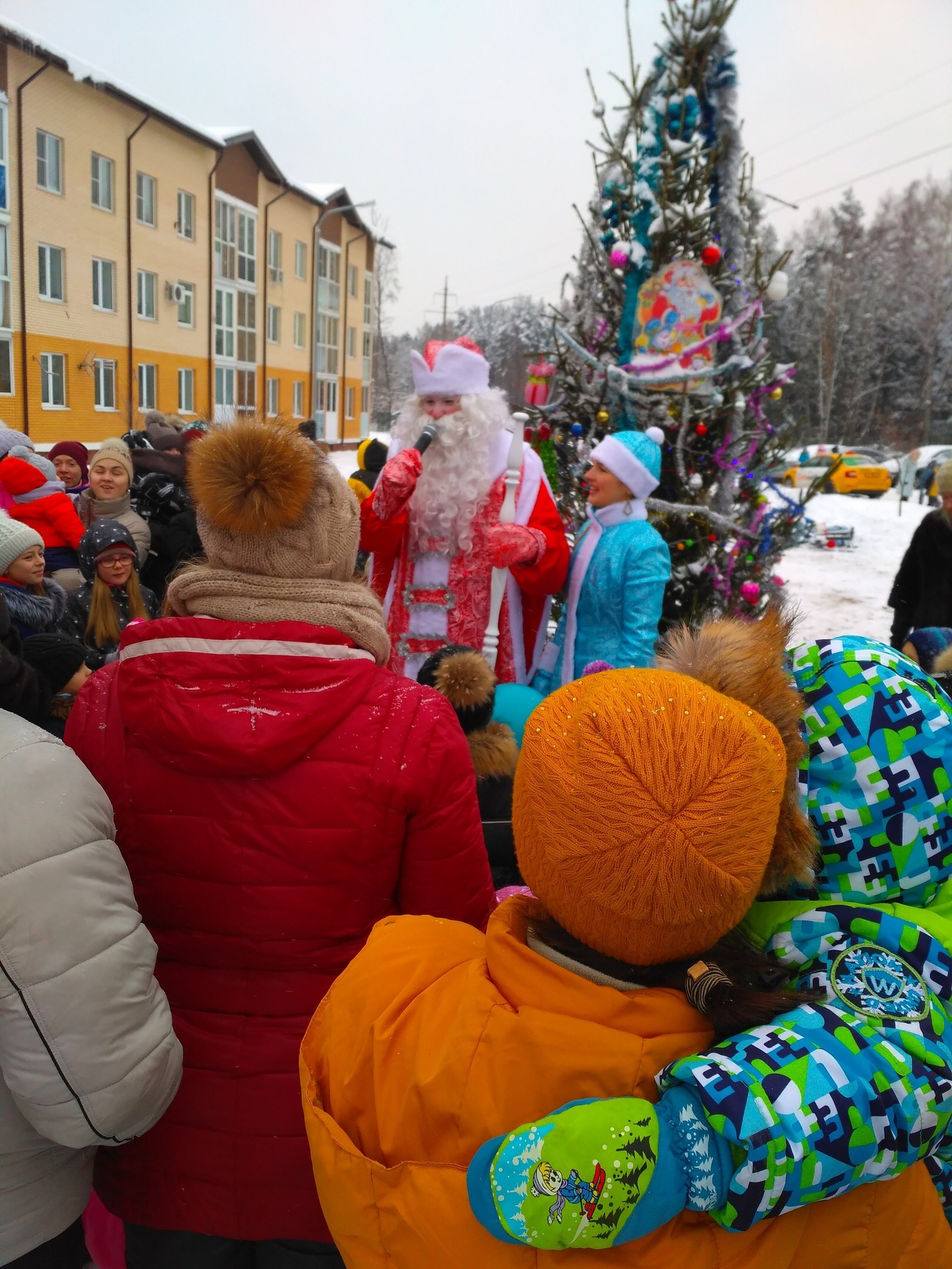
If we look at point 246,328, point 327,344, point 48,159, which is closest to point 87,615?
point 48,159

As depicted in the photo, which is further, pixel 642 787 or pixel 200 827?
pixel 200 827

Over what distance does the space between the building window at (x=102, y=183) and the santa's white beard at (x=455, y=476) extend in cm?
2198

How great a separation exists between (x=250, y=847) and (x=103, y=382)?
24.8 m

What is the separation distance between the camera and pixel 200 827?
1369mm

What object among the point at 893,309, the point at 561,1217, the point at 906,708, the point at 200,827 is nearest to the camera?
the point at 561,1217

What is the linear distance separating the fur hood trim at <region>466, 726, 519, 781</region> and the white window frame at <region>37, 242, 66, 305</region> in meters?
22.2

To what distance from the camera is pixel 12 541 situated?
3146 mm

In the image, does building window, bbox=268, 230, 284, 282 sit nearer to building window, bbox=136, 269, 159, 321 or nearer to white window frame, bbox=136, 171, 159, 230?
white window frame, bbox=136, 171, 159, 230

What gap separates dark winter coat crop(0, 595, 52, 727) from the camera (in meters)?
1.42

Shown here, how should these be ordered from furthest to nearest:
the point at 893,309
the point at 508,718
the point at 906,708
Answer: the point at 893,309, the point at 508,718, the point at 906,708

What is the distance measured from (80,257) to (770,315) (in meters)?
21.8

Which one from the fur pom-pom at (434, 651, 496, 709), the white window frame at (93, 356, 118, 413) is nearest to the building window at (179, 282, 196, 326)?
the white window frame at (93, 356, 118, 413)

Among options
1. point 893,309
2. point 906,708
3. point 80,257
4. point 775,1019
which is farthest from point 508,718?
point 893,309

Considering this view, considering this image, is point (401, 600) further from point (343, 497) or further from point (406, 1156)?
point (406, 1156)
